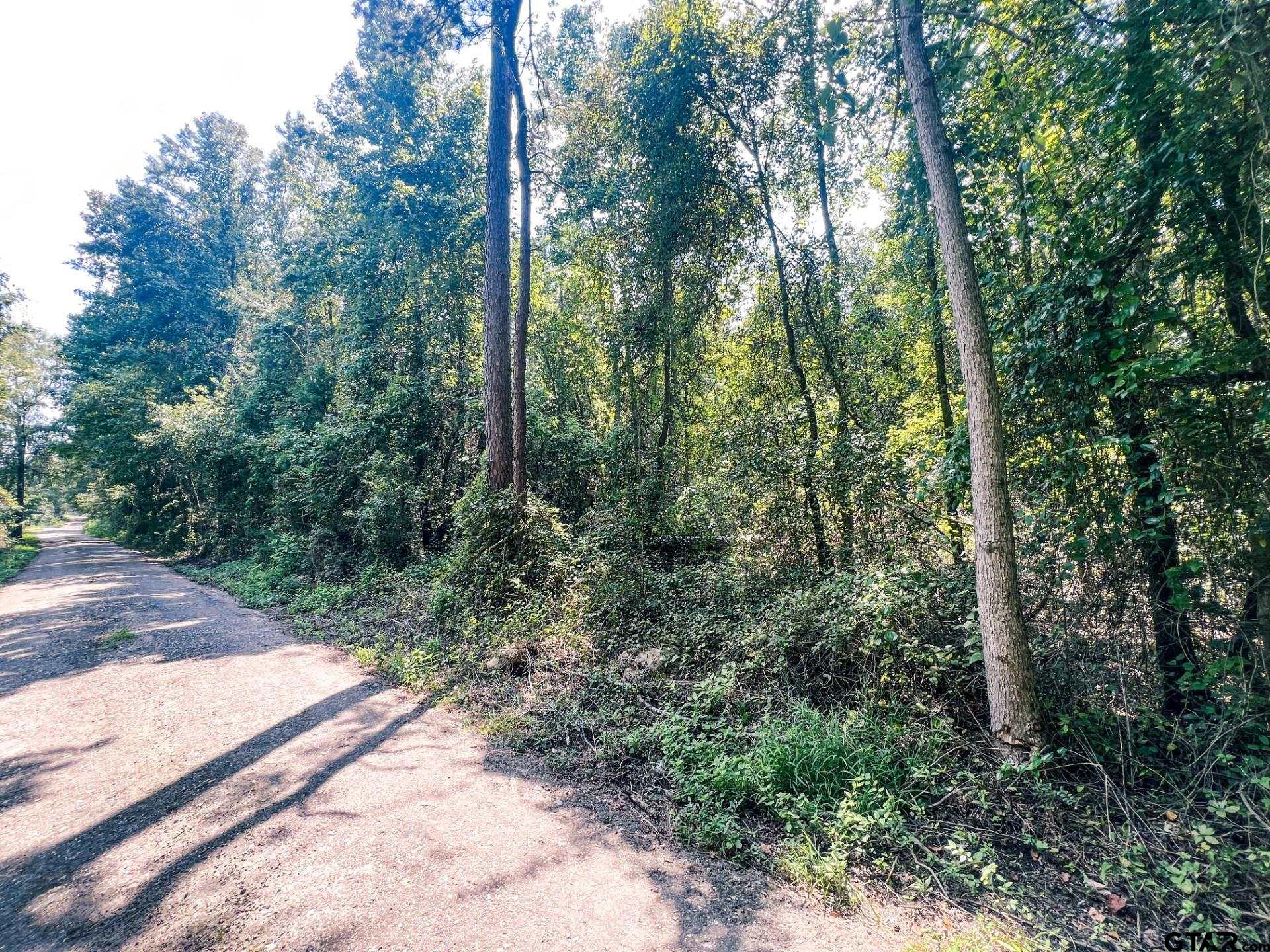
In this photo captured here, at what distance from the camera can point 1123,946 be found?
2.28 meters

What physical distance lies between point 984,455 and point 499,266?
297 inches

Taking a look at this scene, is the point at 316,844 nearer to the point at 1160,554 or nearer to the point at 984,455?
the point at 984,455

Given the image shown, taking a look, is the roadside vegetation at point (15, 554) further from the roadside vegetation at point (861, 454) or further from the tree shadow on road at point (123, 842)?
the tree shadow on road at point (123, 842)

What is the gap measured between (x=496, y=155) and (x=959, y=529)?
8.85m

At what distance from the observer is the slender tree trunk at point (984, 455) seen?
137 inches

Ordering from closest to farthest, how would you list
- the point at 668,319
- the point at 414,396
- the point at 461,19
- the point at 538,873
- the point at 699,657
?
the point at 538,873 < the point at 699,657 < the point at 461,19 < the point at 668,319 < the point at 414,396

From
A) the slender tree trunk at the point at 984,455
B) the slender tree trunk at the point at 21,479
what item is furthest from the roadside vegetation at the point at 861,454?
the slender tree trunk at the point at 21,479

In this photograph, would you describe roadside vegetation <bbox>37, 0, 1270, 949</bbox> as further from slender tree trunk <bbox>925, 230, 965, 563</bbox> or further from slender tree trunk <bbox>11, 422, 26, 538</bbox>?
slender tree trunk <bbox>11, 422, 26, 538</bbox>

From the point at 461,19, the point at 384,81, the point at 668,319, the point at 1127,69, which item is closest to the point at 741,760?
the point at 1127,69

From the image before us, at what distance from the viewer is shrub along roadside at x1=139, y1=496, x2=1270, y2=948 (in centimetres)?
265

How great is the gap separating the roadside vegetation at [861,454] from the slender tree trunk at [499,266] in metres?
0.06

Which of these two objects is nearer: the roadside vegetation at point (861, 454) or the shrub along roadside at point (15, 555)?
the roadside vegetation at point (861, 454)

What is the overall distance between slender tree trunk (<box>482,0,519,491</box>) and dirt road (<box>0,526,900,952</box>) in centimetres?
421

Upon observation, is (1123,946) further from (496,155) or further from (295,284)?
(295,284)
